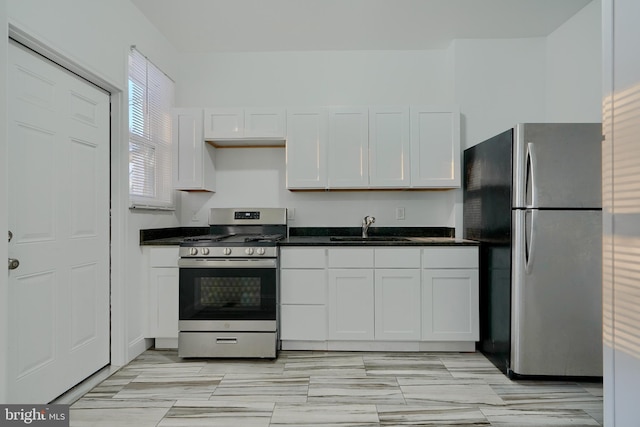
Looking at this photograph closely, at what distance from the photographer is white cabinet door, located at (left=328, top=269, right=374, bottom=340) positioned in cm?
306

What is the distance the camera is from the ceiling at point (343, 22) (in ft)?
9.62

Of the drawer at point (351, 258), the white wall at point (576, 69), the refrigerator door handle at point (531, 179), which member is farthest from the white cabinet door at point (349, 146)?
the white wall at point (576, 69)

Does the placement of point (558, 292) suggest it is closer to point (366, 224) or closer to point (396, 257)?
point (396, 257)

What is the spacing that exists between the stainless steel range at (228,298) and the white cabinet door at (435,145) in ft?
4.98

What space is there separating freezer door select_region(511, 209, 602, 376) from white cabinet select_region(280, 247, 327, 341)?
4.65 feet

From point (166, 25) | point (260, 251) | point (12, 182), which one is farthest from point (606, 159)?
point (166, 25)

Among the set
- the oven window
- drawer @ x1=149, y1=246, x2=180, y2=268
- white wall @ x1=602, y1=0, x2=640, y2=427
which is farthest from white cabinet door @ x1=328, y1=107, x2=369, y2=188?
white wall @ x1=602, y1=0, x2=640, y2=427

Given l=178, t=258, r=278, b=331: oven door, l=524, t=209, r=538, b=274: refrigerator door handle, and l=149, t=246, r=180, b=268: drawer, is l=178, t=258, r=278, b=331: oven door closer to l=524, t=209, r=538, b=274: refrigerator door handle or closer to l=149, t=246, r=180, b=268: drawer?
l=149, t=246, r=180, b=268: drawer

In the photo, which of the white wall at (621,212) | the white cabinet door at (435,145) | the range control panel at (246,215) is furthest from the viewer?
the range control panel at (246,215)

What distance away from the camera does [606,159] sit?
5.26 ft

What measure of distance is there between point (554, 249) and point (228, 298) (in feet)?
7.66

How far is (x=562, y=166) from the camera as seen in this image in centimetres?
246

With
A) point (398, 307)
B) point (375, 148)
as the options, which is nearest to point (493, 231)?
point (398, 307)

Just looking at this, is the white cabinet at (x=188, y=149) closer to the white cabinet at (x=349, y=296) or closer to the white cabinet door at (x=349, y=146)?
the white cabinet door at (x=349, y=146)
